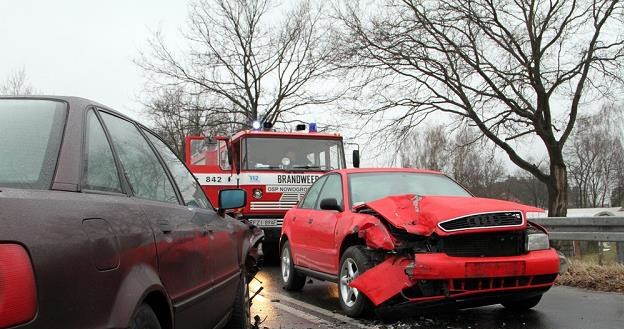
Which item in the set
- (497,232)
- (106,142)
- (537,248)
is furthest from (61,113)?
(537,248)

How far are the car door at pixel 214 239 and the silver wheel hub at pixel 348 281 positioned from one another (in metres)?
1.74

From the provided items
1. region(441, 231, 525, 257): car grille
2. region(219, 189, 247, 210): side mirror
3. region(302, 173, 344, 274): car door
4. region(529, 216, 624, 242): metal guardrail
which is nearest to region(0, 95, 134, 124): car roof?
region(219, 189, 247, 210): side mirror

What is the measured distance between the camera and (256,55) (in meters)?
28.3

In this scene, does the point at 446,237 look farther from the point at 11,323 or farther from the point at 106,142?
the point at 11,323

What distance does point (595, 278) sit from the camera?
7875 mm

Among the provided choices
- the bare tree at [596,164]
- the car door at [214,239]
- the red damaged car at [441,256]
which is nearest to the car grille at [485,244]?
the red damaged car at [441,256]

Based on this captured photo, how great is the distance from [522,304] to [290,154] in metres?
6.46

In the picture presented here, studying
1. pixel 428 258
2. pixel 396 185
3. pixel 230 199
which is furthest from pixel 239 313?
pixel 396 185

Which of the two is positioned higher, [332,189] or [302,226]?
[332,189]

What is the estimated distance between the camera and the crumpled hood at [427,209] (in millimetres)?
5050

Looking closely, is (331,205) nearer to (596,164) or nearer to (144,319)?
(144,319)

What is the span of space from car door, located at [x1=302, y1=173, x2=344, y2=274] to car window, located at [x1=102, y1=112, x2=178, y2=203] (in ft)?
10.5

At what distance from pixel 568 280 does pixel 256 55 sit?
22234 millimetres

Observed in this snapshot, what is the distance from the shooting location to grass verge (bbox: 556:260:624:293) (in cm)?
755
